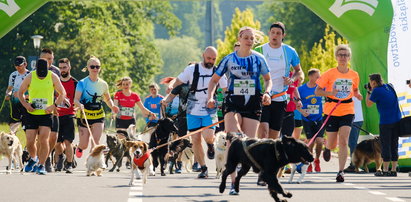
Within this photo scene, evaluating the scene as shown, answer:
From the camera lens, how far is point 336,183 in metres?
15.4

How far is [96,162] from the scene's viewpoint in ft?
56.5

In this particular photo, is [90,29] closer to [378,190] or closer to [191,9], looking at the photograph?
[378,190]

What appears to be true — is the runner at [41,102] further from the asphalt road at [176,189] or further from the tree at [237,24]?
the tree at [237,24]

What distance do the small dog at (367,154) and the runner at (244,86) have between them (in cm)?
597

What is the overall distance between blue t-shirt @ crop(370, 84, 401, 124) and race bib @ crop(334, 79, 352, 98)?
76.3 inches

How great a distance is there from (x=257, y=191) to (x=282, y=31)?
247 cm

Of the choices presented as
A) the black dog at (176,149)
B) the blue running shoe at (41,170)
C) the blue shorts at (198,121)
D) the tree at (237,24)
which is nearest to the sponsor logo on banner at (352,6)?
the black dog at (176,149)

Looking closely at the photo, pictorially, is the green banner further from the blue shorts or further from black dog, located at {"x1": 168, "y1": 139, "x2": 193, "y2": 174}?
the blue shorts

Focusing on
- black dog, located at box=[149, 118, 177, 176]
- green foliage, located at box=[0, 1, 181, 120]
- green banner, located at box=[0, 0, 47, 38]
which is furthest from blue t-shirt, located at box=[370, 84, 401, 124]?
green foliage, located at box=[0, 1, 181, 120]

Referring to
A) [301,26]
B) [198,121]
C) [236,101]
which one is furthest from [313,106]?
[301,26]

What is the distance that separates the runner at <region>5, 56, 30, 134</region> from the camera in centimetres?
1888

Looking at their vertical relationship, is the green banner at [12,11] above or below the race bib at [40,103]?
above

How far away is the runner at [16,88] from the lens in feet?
61.9

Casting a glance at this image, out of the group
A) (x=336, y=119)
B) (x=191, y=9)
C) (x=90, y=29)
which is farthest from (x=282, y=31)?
(x=191, y=9)
